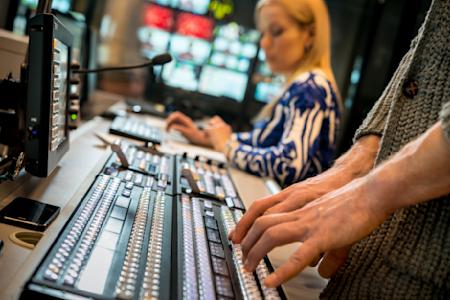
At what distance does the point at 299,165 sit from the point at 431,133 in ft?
4.42

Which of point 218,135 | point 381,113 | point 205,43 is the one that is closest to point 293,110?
point 218,135

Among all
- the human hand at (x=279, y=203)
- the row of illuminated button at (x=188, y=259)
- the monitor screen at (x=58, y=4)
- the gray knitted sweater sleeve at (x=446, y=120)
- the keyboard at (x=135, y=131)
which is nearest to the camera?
the gray knitted sweater sleeve at (x=446, y=120)

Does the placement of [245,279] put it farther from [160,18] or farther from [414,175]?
[160,18]

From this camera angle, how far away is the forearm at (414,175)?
640mm

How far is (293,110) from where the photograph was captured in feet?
6.77

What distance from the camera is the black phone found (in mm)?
932

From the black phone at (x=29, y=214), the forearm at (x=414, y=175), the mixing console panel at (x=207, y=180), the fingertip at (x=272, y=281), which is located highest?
the forearm at (x=414, y=175)

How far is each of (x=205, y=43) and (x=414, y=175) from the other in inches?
159

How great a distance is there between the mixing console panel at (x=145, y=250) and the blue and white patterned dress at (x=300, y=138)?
75 centimetres

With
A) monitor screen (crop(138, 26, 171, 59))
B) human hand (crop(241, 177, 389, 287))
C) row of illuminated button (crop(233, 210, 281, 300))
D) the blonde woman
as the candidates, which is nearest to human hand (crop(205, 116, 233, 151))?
the blonde woman

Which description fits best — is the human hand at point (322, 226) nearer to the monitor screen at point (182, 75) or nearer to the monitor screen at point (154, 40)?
the monitor screen at point (182, 75)

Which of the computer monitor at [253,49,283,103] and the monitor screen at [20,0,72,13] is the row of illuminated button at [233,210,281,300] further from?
the computer monitor at [253,49,283,103]

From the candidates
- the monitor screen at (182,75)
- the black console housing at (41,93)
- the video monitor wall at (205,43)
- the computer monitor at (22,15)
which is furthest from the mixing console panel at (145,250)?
the video monitor wall at (205,43)

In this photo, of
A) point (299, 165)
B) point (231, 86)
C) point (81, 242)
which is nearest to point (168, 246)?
point (81, 242)
